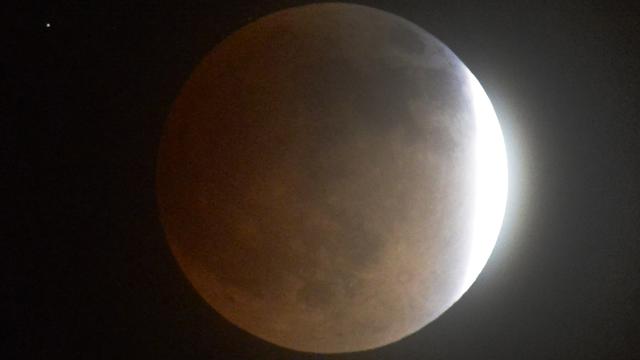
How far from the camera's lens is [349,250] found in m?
4.93

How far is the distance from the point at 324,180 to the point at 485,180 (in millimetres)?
995

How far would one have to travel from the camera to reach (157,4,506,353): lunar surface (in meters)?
4.91

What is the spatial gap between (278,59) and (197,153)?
684mm

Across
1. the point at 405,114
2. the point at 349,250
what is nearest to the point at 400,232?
the point at 349,250

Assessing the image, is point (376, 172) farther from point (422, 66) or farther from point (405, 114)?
point (422, 66)

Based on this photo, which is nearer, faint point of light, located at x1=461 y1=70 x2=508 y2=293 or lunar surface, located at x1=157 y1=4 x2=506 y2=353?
lunar surface, located at x1=157 y1=4 x2=506 y2=353

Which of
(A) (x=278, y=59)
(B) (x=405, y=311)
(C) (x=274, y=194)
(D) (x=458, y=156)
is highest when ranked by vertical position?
(A) (x=278, y=59)

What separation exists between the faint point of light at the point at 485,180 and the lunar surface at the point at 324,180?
0.02 m

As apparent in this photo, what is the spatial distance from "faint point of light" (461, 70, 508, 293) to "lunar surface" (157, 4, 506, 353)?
0.02 m

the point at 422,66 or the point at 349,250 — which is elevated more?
the point at 422,66

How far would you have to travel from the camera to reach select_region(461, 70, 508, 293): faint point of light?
17.2 ft

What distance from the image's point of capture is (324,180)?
16.0 feet

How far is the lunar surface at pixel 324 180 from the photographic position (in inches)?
193

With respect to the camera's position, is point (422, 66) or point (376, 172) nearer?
point (376, 172)
